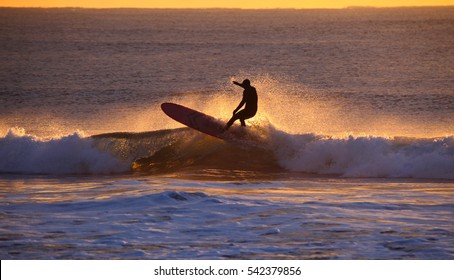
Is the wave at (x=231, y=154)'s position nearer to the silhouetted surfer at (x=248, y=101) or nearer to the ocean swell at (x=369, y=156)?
the ocean swell at (x=369, y=156)

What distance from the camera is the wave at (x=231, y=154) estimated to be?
19.7 m

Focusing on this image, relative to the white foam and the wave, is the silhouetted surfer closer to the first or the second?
the wave

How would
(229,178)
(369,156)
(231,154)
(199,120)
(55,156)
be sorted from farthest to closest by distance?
(55,156)
(231,154)
(199,120)
(369,156)
(229,178)

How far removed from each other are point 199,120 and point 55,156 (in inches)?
148

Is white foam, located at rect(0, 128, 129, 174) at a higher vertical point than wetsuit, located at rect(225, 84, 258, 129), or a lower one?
lower

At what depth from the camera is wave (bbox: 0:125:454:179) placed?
775 inches

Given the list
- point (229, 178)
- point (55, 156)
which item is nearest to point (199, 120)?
point (229, 178)

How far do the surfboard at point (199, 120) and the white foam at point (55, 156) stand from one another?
177 cm

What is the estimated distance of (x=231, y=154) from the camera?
2123 cm

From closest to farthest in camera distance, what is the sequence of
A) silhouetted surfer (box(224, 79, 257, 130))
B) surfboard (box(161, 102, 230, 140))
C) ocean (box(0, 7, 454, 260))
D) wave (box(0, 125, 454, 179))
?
ocean (box(0, 7, 454, 260))
silhouetted surfer (box(224, 79, 257, 130))
wave (box(0, 125, 454, 179))
surfboard (box(161, 102, 230, 140))

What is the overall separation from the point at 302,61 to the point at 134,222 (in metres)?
50.1

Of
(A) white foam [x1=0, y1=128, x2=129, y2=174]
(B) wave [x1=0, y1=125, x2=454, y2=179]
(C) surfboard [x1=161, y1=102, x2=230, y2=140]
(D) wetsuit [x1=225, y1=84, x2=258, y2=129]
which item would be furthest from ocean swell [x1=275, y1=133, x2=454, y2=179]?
(A) white foam [x1=0, y1=128, x2=129, y2=174]

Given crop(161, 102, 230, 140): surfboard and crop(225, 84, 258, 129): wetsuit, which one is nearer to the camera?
crop(225, 84, 258, 129): wetsuit

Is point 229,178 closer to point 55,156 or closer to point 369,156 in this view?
point 369,156
